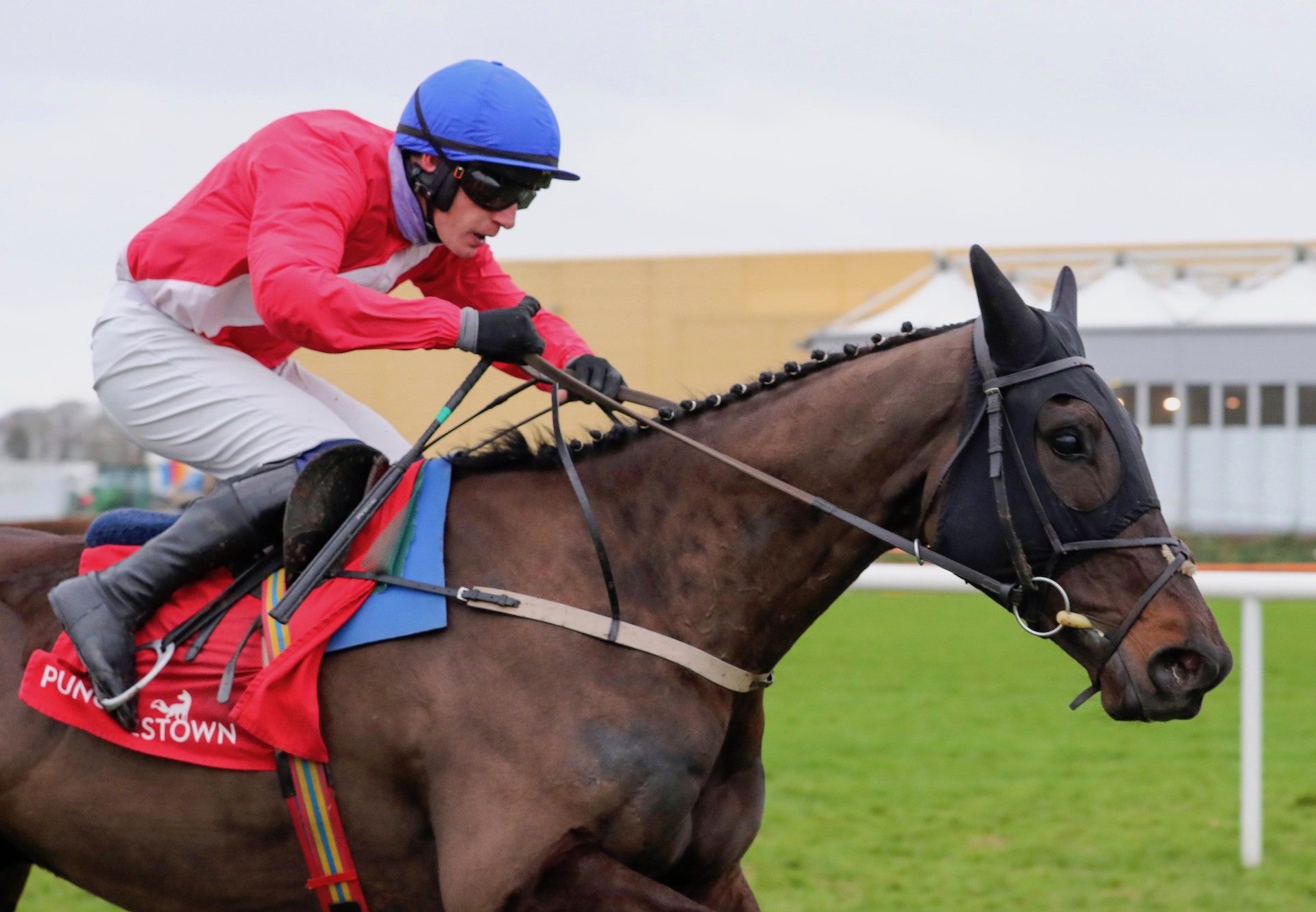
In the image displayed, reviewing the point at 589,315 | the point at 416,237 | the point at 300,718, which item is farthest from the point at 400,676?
the point at 589,315

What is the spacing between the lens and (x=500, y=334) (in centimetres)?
299

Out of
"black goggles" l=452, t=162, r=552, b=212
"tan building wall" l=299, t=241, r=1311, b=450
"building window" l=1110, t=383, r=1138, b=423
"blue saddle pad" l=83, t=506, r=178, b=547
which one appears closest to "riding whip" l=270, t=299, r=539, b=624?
"black goggles" l=452, t=162, r=552, b=212

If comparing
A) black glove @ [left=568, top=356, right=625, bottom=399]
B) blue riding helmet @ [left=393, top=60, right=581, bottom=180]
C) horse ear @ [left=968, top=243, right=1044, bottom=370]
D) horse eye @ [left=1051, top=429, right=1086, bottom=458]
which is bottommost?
horse eye @ [left=1051, top=429, right=1086, bottom=458]

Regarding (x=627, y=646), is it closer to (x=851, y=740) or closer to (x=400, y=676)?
(x=400, y=676)

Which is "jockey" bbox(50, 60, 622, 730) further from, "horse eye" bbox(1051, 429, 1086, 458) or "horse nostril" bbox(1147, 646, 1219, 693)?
"horse nostril" bbox(1147, 646, 1219, 693)

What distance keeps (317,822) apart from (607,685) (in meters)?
0.66

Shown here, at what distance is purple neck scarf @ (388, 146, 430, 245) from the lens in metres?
3.19

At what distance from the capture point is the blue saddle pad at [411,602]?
292 centimetres

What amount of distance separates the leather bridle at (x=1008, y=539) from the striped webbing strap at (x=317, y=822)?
2.22 ft

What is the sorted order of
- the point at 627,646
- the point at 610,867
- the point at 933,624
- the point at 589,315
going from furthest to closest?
the point at 589,315 < the point at 933,624 < the point at 627,646 < the point at 610,867

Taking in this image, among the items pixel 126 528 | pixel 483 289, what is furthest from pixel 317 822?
pixel 483 289

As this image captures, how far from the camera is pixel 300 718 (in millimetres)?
2902

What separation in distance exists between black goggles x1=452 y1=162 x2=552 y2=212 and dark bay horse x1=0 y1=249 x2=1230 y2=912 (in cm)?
56

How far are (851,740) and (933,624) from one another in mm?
6478
